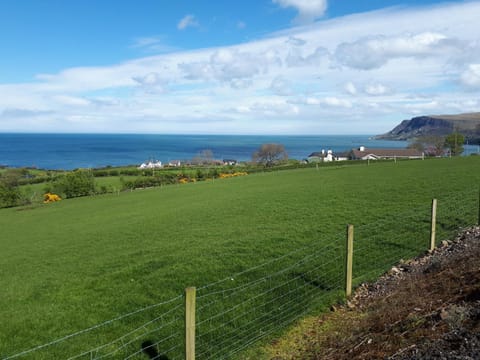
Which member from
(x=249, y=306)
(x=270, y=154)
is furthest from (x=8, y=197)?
(x=270, y=154)

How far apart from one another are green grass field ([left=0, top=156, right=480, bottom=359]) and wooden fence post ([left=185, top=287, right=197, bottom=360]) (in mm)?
3310

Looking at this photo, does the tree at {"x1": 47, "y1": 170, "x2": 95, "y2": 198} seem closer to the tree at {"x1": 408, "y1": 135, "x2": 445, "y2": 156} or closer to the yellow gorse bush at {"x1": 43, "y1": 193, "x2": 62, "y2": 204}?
the yellow gorse bush at {"x1": 43, "y1": 193, "x2": 62, "y2": 204}

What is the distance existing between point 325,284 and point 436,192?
1406 cm

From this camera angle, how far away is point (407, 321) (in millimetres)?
5695

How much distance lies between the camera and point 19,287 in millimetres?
12266

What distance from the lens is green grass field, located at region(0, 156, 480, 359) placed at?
30.2 feet

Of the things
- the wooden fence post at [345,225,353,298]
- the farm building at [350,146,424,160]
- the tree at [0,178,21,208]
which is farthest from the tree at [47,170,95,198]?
the farm building at [350,146,424,160]

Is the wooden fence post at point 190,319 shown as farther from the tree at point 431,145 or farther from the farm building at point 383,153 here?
the tree at point 431,145

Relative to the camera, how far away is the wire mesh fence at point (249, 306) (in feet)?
23.3

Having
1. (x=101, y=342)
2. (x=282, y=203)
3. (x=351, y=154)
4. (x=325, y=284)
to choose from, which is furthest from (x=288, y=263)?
(x=351, y=154)

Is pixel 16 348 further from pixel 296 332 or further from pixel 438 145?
pixel 438 145

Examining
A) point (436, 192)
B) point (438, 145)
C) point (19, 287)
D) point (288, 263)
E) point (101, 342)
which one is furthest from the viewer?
point (438, 145)

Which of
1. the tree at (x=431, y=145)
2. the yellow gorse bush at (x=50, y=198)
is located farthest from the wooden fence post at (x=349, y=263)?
A: the tree at (x=431, y=145)

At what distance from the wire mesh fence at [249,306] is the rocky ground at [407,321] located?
0.67 meters
